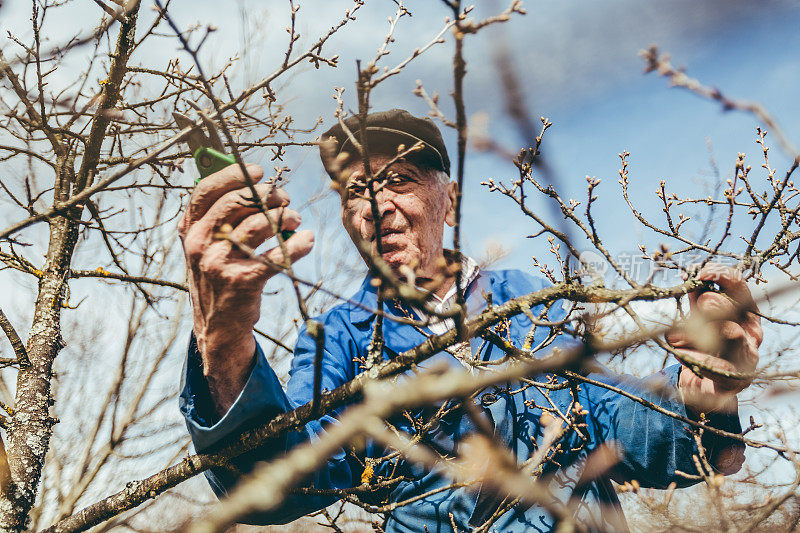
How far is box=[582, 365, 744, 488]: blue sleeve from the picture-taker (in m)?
2.10

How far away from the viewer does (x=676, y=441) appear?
2299 mm

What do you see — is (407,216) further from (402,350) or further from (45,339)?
(45,339)

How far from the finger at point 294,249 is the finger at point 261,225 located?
4 centimetres

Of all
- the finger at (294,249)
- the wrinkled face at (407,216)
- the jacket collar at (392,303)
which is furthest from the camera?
the jacket collar at (392,303)

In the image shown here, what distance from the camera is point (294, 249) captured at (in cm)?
139

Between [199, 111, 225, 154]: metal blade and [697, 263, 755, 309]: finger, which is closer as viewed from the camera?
[199, 111, 225, 154]: metal blade

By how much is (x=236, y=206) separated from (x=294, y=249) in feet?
0.71

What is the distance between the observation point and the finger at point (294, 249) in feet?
4.53

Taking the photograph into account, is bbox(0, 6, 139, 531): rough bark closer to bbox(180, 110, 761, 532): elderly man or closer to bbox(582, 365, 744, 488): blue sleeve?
bbox(180, 110, 761, 532): elderly man

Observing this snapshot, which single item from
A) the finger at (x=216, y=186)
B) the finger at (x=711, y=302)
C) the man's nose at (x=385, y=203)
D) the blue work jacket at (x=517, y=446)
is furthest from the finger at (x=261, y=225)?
the man's nose at (x=385, y=203)

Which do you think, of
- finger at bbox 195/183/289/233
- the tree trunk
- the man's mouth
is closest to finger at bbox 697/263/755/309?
finger at bbox 195/183/289/233

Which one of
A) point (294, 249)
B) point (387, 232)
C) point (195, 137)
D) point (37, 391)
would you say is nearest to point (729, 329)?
point (294, 249)

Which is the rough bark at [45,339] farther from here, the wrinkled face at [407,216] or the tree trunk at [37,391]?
the wrinkled face at [407,216]

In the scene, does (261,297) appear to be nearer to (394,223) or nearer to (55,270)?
(394,223)
